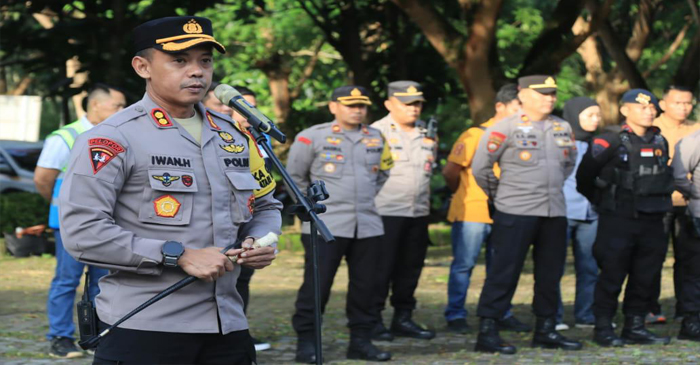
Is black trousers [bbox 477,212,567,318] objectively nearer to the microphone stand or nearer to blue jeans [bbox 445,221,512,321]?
blue jeans [bbox 445,221,512,321]

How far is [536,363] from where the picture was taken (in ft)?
25.9

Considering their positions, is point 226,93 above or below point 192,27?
below

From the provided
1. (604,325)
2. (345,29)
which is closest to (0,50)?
(345,29)

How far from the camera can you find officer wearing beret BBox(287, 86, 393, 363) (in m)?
8.04

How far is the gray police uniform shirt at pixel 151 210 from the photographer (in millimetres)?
3512

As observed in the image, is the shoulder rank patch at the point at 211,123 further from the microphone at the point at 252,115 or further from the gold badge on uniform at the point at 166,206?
the gold badge on uniform at the point at 166,206

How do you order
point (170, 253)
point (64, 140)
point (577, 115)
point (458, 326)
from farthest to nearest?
point (577, 115), point (458, 326), point (64, 140), point (170, 253)

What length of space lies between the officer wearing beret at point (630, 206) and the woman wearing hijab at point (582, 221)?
2.71 ft

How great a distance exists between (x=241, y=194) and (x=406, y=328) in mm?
5710

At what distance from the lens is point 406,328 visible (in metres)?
9.34

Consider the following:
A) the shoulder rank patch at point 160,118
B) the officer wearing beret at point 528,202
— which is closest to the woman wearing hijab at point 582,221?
the officer wearing beret at point 528,202

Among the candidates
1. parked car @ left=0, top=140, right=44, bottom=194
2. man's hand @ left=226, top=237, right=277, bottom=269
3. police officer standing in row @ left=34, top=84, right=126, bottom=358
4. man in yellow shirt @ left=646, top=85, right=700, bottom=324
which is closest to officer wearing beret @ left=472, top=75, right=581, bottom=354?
man in yellow shirt @ left=646, top=85, right=700, bottom=324

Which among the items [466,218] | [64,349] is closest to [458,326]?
[466,218]

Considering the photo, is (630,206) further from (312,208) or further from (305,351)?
(312,208)
